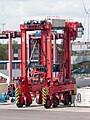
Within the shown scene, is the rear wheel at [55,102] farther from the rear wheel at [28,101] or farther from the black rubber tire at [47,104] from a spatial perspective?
the rear wheel at [28,101]

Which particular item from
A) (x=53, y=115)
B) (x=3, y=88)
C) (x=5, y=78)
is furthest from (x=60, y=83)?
(x=5, y=78)

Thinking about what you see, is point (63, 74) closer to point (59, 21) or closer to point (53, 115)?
point (59, 21)

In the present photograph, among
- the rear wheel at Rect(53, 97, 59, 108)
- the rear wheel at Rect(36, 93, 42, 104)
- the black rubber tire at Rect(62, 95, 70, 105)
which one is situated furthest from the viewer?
the rear wheel at Rect(36, 93, 42, 104)

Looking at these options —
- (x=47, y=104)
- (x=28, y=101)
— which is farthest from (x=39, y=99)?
(x=47, y=104)

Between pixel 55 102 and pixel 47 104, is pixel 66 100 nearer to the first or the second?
pixel 55 102

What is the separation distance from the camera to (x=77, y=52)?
7830 inches

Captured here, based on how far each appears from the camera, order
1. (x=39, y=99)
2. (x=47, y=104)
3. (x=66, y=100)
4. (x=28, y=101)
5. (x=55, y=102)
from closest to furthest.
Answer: (x=47, y=104)
(x=55, y=102)
(x=28, y=101)
(x=66, y=100)
(x=39, y=99)

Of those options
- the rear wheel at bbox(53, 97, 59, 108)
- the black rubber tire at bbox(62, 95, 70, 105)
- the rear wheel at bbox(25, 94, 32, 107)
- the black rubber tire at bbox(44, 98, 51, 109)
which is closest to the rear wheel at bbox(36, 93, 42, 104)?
the rear wheel at bbox(25, 94, 32, 107)

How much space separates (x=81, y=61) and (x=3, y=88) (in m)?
106

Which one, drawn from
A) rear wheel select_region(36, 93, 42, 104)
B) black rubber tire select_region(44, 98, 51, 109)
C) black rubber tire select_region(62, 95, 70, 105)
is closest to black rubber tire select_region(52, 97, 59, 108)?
black rubber tire select_region(44, 98, 51, 109)

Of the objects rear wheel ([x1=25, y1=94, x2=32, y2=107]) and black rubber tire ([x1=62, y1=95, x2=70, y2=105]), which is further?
black rubber tire ([x1=62, y1=95, x2=70, y2=105])

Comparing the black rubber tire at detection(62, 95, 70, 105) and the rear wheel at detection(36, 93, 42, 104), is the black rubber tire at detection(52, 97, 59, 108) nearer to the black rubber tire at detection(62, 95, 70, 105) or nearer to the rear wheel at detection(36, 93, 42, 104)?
the black rubber tire at detection(62, 95, 70, 105)

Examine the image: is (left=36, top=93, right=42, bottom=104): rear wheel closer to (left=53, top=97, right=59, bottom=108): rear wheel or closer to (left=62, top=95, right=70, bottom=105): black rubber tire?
(left=62, top=95, right=70, bottom=105): black rubber tire

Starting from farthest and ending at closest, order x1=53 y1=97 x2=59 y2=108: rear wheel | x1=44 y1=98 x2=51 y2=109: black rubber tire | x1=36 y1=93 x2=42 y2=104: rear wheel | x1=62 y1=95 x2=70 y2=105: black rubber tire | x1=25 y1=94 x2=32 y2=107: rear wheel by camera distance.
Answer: x1=36 y1=93 x2=42 y2=104: rear wheel, x1=62 y1=95 x2=70 y2=105: black rubber tire, x1=25 y1=94 x2=32 y2=107: rear wheel, x1=53 y1=97 x2=59 y2=108: rear wheel, x1=44 y1=98 x2=51 y2=109: black rubber tire
